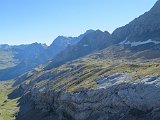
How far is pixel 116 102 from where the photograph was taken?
76812mm

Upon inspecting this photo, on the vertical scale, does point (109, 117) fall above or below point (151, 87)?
below

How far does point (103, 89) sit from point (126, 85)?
989cm

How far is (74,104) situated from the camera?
94.1 m

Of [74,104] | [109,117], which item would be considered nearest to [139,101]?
[109,117]

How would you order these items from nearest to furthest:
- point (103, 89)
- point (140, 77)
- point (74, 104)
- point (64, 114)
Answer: point (140, 77), point (103, 89), point (74, 104), point (64, 114)

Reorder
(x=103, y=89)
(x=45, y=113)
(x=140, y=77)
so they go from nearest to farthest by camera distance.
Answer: (x=140, y=77), (x=103, y=89), (x=45, y=113)

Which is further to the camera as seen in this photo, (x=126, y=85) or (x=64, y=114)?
(x=64, y=114)

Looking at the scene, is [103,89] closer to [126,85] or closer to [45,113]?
[126,85]

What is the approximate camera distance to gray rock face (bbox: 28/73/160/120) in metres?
68.0

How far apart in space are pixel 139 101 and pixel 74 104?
2836 cm

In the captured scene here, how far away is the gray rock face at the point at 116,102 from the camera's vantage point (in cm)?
6800

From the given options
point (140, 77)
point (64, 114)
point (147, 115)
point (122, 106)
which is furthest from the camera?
point (64, 114)

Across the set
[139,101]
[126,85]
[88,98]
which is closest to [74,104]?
[88,98]

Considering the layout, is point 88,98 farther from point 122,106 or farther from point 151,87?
point 151,87
